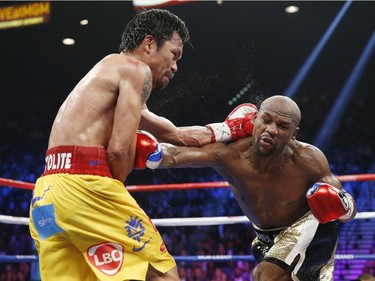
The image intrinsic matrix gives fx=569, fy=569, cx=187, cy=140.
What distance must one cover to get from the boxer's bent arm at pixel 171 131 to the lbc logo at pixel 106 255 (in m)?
0.81

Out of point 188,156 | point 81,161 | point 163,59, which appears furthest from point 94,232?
point 188,156

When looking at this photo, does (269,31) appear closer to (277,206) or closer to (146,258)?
(277,206)

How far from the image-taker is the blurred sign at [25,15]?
27.5 ft

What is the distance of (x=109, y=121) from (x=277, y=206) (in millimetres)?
1059

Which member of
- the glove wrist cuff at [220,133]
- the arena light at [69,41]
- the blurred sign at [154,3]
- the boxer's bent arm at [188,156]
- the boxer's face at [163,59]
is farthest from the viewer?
the arena light at [69,41]

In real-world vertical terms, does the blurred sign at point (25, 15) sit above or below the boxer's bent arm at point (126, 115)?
below

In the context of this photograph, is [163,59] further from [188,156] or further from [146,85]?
[188,156]

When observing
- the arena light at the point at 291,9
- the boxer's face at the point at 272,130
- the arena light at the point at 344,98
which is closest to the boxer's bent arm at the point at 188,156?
the boxer's face at the point at 272,130

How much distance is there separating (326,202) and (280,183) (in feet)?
0.90

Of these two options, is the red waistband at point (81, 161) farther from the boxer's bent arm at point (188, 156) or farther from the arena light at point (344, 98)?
the arena light at point (344, 98)

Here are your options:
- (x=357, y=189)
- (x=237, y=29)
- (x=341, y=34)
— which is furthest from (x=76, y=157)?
(x=341, y=34)

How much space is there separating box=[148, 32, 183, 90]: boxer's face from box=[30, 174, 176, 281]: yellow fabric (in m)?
0.45

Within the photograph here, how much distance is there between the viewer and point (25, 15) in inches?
333

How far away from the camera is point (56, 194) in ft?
5.64
